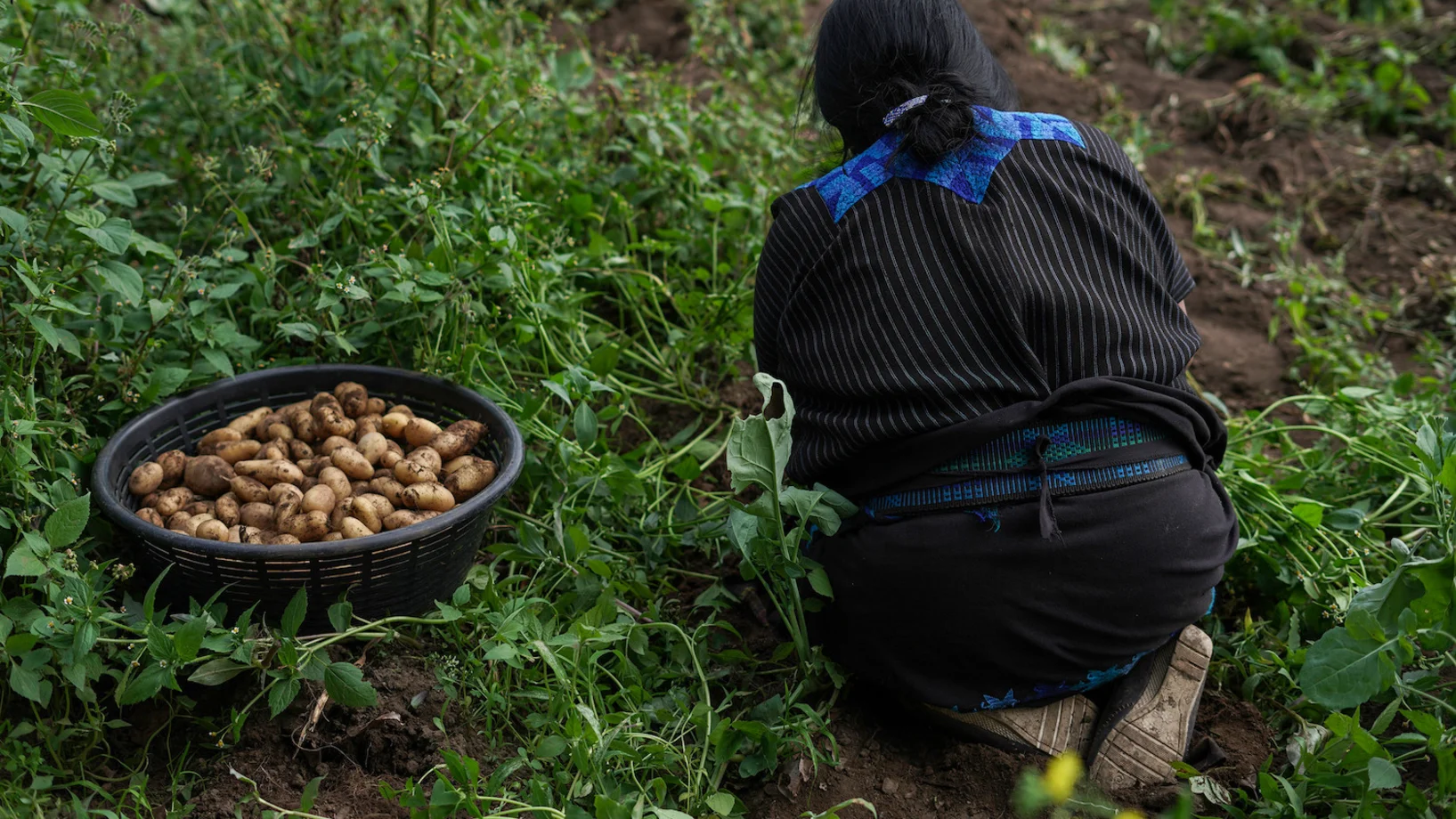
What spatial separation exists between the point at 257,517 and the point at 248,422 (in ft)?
0.94

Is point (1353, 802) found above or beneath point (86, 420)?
beneath

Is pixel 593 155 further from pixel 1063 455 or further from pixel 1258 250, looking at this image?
pixel 1258 250

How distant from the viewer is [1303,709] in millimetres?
2090

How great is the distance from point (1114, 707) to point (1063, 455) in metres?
0.48

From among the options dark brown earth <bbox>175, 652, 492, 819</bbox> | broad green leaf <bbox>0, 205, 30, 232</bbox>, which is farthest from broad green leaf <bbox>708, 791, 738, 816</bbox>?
broad green leaf <bbox>0, 205, 30, 232</bbox>

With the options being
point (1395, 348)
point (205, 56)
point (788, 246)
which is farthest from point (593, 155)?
point (1395, 348)

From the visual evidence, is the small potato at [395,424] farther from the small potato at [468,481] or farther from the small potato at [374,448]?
the small potato at [468,481]

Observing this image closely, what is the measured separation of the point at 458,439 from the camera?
2227mm

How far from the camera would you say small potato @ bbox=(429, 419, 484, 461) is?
7.25 ft

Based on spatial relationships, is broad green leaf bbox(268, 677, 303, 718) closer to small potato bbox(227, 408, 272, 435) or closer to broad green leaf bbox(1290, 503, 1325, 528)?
small potato bbox(227, 408, 272, 435)

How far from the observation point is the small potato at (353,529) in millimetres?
1988

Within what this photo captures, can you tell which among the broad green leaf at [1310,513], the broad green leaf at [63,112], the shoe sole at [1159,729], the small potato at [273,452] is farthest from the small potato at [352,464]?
the broad green leaf at [1310,513]

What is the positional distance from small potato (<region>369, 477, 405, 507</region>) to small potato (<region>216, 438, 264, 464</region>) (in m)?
0.26

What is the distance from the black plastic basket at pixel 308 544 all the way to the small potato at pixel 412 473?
126 millimetres
